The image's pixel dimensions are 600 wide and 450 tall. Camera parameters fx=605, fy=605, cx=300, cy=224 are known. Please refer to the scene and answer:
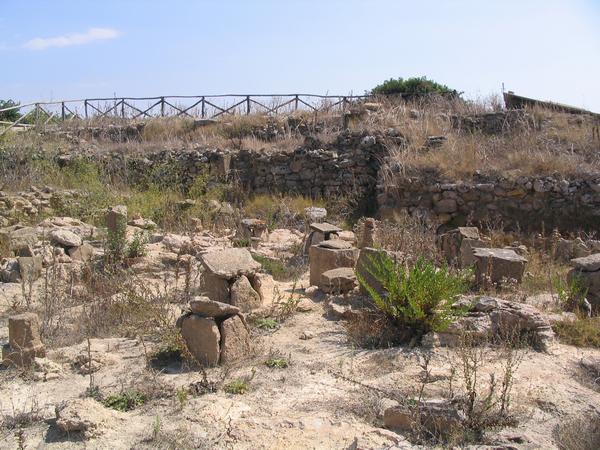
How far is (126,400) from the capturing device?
14.9 feet

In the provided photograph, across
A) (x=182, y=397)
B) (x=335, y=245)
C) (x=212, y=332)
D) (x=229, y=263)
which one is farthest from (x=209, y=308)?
(x=335, y=245)

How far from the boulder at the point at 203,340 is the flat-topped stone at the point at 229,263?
3.78 ft

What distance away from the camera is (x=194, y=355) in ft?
17.0

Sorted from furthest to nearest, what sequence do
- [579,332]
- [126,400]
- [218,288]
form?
[218,288]
[579,332]
[126,400]

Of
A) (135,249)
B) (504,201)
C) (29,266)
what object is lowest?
(29,266)

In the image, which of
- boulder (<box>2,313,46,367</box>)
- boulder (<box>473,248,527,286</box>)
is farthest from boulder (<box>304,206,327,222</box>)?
boulder (<box>2,313,46,367</box>)


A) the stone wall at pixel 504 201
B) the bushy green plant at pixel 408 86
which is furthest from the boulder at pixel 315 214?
the bushy green plant at pixel 408 86

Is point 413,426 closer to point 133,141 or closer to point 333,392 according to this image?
point 333,392

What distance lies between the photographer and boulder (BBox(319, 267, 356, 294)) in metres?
6.91

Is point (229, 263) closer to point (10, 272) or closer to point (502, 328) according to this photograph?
point (502, 328)

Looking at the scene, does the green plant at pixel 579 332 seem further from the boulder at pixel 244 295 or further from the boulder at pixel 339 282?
the boulder at pixel 244 295

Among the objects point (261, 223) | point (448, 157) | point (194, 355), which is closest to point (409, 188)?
point (448, 157)

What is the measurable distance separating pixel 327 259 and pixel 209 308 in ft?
8.21

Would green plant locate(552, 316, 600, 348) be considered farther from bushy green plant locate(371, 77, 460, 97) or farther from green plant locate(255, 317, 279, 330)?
bushy green plant locate(371, 77, 460, 97)
